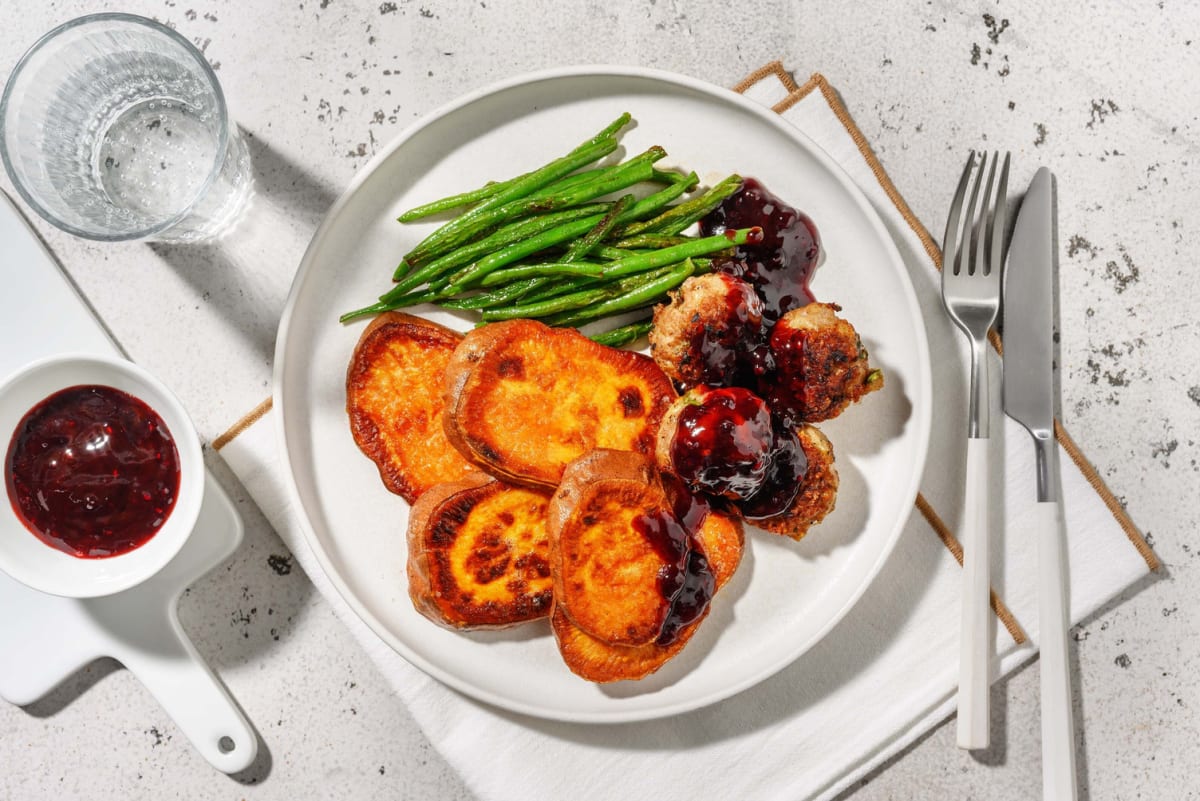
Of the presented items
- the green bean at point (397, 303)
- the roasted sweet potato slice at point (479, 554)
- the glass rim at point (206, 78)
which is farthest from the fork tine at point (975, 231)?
the glass rim at point (206, 78)

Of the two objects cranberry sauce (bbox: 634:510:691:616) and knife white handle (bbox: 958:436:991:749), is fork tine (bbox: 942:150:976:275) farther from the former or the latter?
cranberry sauce (bbox: 634:510:691:616)

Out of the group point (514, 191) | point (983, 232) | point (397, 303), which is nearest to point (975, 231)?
point (983, 232)

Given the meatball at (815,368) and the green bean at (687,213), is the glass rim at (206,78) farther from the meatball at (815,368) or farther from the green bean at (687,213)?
the meatball at (815,368)

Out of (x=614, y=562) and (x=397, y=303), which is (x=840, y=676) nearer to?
(x=614, y=562)

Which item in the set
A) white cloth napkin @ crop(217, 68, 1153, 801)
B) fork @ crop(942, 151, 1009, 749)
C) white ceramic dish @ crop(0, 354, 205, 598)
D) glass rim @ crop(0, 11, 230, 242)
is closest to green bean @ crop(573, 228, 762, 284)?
white cloth napkin @ crop(217, 68, 1153, 801)

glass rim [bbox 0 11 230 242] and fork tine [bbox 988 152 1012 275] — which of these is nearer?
glass rim [bbox 0 11 230 242]
